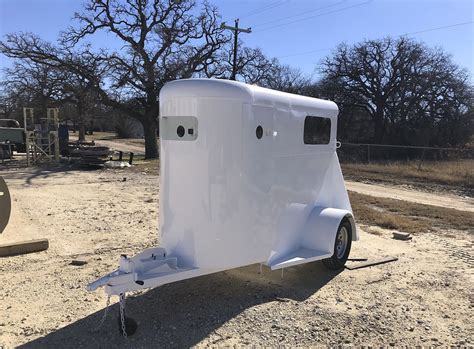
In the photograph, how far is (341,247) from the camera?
600 cm

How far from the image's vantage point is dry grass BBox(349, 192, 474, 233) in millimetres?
9094

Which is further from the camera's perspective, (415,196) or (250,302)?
(415,196)

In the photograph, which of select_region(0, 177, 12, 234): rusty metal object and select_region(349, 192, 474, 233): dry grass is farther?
select_region(349, 192, 474, 233): dry grass

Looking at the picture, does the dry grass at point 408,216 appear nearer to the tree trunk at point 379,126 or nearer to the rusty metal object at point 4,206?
the rusty metal object at point 4,206

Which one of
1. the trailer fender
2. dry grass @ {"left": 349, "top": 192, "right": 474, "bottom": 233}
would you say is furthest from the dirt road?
the trailer fender

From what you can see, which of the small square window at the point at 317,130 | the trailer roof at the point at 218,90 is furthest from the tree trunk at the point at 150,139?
the trailer roof at the point at 218,90

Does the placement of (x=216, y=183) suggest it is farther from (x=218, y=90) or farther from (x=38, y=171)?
(x=38, y=171)

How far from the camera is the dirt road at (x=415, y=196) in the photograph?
13.4 m

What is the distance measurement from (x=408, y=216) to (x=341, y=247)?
520 centimetres

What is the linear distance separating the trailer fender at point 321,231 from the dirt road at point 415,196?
8.64 metres

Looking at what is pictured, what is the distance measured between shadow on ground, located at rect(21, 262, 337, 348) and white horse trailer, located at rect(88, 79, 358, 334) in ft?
1.40

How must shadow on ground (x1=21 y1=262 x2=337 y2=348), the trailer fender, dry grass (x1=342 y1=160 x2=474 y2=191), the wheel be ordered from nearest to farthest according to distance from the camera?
shadow on ground (x1=21 y1=262 x2=337 y2=348)
the trailer fender
the wheel
dry grass (x1=342 y1=160 x2=474 y2=191)

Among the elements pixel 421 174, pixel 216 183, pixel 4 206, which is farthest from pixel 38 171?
pixel 216 183

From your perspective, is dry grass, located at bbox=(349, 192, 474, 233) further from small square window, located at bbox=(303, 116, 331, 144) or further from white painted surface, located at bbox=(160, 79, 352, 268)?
white painted surface, located at bbox=(160, 79, 352, 268)
